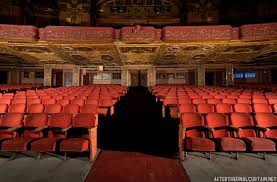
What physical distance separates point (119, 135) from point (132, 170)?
4.87 feet

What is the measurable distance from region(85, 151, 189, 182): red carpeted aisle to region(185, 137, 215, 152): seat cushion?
0.96ft

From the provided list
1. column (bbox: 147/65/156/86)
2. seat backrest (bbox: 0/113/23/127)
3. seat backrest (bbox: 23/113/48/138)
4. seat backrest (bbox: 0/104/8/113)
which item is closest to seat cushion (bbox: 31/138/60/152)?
seat backrest (bbox: 23/113/48/138)

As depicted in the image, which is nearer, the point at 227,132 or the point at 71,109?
the point at 227,132

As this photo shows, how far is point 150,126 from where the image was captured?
455 centimetres

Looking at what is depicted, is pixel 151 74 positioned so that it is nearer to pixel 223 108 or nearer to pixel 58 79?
pixel 58 79

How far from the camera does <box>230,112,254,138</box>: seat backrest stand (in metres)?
3.18

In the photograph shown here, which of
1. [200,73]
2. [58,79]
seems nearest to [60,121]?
[200,73]

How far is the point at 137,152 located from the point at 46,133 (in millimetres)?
1543

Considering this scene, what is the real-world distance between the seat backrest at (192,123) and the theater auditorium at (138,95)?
17 mm

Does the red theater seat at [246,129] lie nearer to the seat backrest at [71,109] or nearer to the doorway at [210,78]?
the seat backrest at [71,109]

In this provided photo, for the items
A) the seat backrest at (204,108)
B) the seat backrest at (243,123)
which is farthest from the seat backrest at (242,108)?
the seat backrest at (243,123)

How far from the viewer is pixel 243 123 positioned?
10.7 ft

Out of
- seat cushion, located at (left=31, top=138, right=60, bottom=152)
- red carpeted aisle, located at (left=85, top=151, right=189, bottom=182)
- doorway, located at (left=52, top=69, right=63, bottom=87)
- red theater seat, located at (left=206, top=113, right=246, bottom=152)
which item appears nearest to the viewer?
red carpeted aisle, located at (left=85, top=151, right=189, bottom=182)

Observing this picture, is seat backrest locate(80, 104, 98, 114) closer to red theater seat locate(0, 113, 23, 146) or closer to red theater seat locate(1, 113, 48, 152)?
red theater seat locate(1, 113, 48, 152)
